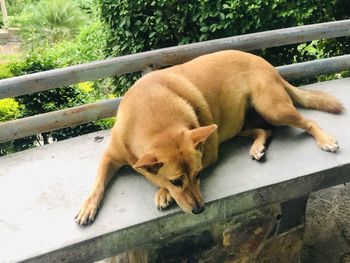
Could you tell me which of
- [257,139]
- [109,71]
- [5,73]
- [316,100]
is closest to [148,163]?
[257,139]

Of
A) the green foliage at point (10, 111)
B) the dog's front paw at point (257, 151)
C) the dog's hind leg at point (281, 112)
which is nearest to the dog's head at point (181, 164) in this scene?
the dog's front paw at point (257, 151)

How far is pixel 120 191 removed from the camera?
3.42m

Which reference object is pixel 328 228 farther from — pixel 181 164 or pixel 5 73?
pixel 5 73

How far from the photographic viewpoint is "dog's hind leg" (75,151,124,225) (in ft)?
10.4

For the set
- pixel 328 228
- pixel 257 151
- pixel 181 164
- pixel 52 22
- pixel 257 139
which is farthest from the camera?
pixel 52 22

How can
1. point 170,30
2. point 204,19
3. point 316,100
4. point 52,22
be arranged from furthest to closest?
1. point 52,22
2. point 170,30
3. point 204,19
4. point 316,100

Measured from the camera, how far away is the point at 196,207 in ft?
10.0

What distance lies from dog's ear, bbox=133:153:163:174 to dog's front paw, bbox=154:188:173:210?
314 millimetres

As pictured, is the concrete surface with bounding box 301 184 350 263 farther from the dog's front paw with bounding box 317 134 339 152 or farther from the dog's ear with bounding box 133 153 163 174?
the dog's ear with bounding box 133 153 163 174

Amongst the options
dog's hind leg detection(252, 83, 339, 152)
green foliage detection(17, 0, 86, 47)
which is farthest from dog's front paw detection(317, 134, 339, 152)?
green foliage detection(17, 0, 86, 47)

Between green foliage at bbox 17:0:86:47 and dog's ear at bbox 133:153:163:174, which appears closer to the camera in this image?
dog's ear at bbox 133:153:163:174

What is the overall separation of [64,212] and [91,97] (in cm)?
412

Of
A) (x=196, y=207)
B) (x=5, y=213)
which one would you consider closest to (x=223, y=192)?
(x=196, y=207)

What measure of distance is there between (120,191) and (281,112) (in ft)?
4.19
